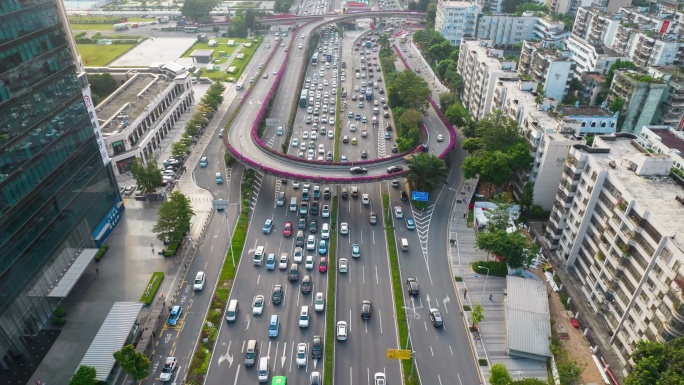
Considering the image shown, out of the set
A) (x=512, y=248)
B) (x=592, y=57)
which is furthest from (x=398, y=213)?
(x=592, y=57)

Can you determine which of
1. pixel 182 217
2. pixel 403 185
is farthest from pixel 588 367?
pixel 182 217

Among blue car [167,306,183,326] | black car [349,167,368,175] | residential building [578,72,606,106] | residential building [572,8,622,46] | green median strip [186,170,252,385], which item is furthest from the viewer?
residential building [572,8,622,46]

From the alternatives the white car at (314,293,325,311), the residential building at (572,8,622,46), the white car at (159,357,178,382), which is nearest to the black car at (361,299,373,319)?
the white car at (314,293,325,311)

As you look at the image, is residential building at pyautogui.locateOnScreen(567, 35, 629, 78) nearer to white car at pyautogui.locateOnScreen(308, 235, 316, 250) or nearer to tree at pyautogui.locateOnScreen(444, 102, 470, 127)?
Answer: tree at pyautogui.locateOnScreen(444, 102, 470, 127)

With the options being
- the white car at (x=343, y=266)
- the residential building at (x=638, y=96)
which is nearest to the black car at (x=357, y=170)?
the white car at (x=343, y=266)

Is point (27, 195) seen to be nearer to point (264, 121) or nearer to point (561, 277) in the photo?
point (264, 121)

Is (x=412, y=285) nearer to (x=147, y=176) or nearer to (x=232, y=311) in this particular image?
(x=232, y=311)
